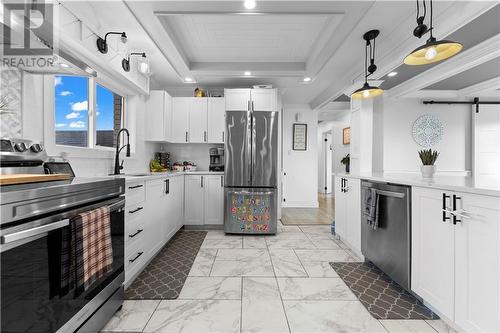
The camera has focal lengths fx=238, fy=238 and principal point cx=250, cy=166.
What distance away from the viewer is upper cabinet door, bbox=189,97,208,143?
13.4 feet

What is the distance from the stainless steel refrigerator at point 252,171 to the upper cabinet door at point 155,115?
1081mm

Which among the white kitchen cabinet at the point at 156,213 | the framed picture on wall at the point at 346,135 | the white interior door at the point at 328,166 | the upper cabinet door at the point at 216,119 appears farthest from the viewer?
the white interior door at the point at 328,166

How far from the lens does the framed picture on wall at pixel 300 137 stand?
600cm

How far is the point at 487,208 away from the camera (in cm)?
132

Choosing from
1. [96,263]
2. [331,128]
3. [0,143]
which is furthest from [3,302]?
[331,128]

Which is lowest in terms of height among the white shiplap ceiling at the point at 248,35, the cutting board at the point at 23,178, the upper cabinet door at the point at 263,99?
the cutting board at the point at 23,178

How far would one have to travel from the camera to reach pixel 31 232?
1015 mm

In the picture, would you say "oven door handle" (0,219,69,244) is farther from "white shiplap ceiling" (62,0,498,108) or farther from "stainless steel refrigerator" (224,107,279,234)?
"stainless steel refrigerator" (224,107,279,234)

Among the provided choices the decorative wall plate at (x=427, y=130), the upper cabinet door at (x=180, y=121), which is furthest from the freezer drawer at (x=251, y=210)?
the decorative wall plate at (x=427, y=130)

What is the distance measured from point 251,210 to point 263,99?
1799mm

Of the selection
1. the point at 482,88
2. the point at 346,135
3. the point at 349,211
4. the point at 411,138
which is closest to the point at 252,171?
the point at 349,211

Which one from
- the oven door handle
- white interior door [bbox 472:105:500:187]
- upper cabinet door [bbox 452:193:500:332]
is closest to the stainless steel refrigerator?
upper cabinet door [bbox 452:193:500:332]

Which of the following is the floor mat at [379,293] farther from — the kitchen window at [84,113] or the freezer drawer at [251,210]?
the kitchen window at [84,113]

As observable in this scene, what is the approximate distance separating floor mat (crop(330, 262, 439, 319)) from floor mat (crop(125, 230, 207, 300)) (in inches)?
61.3
